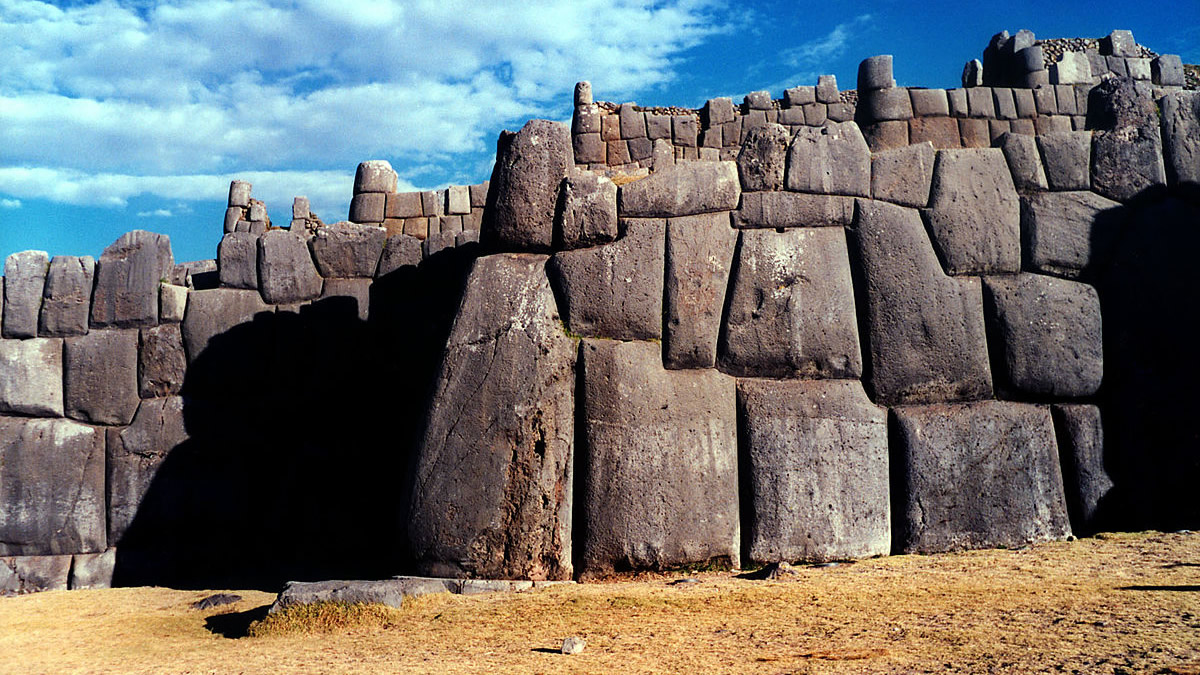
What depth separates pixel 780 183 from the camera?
6.02m

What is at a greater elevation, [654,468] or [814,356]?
[814,356]

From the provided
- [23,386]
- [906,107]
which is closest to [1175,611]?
[23,386]

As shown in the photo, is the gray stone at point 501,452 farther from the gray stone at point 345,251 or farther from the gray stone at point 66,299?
the gray stone at point 66,299

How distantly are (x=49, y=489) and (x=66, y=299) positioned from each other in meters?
1.62

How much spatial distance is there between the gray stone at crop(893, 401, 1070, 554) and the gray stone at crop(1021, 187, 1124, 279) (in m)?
1.03

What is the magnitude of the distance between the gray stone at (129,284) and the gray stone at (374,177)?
5.34 meters

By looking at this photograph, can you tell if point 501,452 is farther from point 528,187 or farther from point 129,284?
point 129,284

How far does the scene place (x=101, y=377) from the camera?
801cm

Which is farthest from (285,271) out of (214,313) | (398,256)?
(398,256)

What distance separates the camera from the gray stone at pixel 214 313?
8.19m

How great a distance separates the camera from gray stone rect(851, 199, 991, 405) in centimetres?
570

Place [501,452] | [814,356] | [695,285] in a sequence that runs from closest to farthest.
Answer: [501,452] < [814,356] < [695,285]

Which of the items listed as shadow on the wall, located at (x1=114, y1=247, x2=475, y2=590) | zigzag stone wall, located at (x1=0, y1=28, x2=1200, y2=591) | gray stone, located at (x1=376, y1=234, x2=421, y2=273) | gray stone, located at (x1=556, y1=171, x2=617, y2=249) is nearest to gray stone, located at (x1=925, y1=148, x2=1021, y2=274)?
zigzag stone wall, located at (x1=0, y1=28, x2=1200, y2=591)

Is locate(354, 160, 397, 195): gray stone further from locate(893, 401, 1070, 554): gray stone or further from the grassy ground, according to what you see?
locate(893, 401, 1070, 554): gray stone
